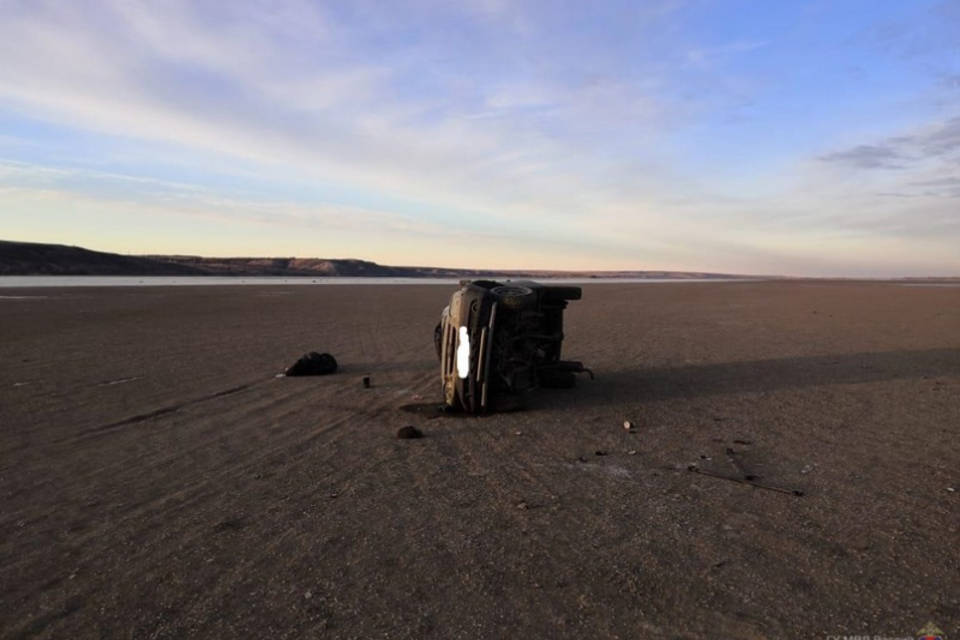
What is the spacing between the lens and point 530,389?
939 centimetres

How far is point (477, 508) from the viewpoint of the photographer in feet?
17.8

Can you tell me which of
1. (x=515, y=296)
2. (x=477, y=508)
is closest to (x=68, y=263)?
(x=515, y=296)

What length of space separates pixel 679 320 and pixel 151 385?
748 inches

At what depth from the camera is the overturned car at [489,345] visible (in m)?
8.48

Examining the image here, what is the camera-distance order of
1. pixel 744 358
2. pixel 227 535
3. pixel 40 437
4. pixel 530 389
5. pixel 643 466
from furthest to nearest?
pixel 744 358
pixel 530 389
pixel 40 437
pixel 643 466
pixel 227 535

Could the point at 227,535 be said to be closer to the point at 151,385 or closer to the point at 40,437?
the point at 40,437

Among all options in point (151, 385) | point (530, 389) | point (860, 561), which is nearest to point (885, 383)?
point (530, 389)

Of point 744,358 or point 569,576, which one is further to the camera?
point 744,358

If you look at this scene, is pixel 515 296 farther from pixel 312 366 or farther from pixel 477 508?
pixel 312 366

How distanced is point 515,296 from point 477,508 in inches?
156

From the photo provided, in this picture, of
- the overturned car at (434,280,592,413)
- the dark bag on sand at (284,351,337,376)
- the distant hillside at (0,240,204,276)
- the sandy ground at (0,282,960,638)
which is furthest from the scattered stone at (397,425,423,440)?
the distant hillside at (0,240,204,276)

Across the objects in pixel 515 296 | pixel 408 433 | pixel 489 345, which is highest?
pixel 515 296

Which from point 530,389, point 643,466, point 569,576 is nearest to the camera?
point 569,576

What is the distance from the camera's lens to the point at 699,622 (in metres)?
3.61
